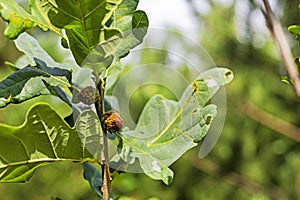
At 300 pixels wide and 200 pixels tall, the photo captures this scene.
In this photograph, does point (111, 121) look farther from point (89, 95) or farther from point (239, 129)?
point (239, 129)

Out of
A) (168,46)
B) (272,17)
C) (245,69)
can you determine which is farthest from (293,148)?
(272,17)

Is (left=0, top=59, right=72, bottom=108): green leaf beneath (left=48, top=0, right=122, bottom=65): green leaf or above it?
beneath

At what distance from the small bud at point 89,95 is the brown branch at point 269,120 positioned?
2051 mm

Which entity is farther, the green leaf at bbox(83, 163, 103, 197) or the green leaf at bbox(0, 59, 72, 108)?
the green leaf at bbox(83, 163, 103, 197)

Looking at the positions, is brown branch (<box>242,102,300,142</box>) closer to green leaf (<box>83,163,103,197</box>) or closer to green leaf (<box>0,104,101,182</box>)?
green leaf (<box>83,163,103,197</box>)

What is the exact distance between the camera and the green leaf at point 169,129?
565mm

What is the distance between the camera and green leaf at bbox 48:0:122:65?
479mm

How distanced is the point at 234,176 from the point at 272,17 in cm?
226

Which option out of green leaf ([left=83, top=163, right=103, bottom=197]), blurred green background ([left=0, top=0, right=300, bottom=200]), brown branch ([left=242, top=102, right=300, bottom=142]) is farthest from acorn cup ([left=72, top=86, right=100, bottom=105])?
brown branch ([left=242, top=102, right=300, bottom=142])

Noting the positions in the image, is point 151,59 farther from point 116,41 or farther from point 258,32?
point 116,41

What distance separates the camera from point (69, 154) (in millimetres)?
547

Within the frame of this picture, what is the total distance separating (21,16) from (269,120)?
7.31ft

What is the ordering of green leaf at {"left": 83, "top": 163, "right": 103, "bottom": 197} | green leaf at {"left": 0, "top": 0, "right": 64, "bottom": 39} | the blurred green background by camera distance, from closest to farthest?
green leaf at {"left": 0, "top": 0, "right": 64, "bottom": 39} < green leaf at {"left": 83, "top": 163, "right": 103, "bottom": 197} < the blurred green background

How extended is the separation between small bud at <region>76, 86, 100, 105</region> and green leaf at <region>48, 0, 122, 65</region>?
6 centimetres
